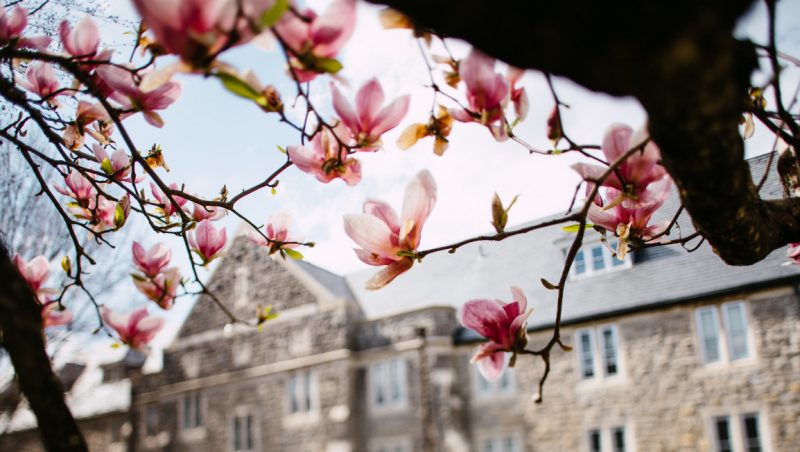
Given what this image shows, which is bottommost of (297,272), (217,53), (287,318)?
(217,53)

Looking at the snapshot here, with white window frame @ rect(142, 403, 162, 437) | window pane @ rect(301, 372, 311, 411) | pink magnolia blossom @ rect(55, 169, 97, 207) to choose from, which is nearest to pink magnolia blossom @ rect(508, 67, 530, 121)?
pink magnolia blossom @ rect(55, 169, 97, 207)

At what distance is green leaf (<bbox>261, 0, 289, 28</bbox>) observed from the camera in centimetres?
58

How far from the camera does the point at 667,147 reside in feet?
2.38

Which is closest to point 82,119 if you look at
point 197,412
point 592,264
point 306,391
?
point 592,264

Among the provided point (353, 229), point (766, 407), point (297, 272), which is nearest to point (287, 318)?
point (297, 272)

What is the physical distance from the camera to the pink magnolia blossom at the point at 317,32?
72 cm

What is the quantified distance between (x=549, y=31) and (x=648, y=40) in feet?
0.28

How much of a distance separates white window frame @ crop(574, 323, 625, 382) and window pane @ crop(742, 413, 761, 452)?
197 centimetres

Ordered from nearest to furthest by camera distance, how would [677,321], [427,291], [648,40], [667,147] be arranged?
1. [648,40]
2. [667,147]
3. [677,321]
4. [427,291]

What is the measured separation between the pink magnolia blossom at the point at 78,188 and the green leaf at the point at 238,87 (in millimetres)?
1074

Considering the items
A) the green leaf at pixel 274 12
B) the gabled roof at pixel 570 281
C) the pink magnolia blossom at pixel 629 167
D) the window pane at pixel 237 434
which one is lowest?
the window pane at pixel 237 434

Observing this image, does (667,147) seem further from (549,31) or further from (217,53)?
(217,53)

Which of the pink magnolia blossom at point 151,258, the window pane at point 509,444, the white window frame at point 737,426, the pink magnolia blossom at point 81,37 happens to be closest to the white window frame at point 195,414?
the window pane at point 509,444

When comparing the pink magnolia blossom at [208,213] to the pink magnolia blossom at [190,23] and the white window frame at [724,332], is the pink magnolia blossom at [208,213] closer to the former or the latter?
the pink magnolia blossom at [190,23]
